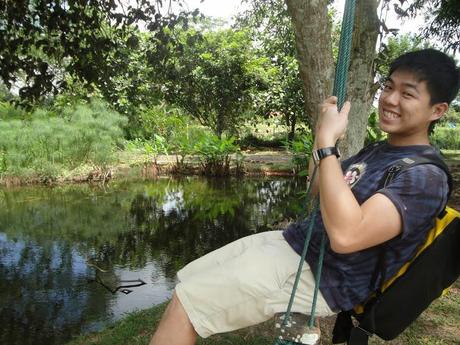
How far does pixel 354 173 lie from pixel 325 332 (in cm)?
190

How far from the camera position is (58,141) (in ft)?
41.6

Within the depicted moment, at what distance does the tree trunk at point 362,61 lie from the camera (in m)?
2.67

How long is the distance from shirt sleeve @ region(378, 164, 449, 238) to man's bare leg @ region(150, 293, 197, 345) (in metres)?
0.66

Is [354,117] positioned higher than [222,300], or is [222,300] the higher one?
[354,117]

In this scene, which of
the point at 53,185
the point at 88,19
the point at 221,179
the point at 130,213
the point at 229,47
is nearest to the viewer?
the point at 88,19

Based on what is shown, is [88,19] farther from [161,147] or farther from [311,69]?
[161,147]

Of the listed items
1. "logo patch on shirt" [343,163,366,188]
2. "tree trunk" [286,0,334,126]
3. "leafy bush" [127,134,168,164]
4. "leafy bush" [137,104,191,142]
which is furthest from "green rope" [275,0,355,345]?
"leafy bush" [137,104,191,142]

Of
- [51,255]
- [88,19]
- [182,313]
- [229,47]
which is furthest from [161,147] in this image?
[182,313]

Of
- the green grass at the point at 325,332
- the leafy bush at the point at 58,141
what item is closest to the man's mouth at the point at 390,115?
the green grass at the point at 325,332

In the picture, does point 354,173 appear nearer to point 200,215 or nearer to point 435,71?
point 435,71

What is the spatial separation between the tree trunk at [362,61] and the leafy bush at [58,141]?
11.1m

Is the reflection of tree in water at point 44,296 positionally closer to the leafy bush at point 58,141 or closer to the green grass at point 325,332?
the green grass at point 325,332

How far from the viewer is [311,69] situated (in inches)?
94.7

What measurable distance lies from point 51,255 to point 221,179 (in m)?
7.37
